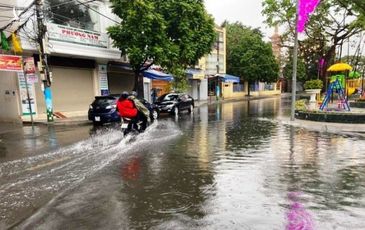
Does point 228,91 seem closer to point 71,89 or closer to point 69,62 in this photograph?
point 71,89

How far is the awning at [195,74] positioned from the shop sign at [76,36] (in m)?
16.2

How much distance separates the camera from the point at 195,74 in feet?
132

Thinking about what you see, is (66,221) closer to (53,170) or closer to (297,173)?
(53,170)

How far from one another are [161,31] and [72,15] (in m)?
5.87

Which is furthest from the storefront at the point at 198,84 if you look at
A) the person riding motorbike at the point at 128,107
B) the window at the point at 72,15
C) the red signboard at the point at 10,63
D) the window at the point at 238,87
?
the person riding motorbike at the point at 128,107

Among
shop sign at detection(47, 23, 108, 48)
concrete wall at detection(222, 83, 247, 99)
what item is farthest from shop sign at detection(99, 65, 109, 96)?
concrete wall at detection(222, 83, 247, 99)

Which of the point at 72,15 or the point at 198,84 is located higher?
the point at 72,15

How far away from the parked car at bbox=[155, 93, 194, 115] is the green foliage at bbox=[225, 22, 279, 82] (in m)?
26.6

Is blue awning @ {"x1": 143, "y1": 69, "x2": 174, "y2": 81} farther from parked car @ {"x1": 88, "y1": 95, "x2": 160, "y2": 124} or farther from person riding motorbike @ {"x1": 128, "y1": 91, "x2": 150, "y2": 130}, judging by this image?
person riding motorbike @ {"x1": 128, "y1": 91, "x2": 150, "y2": 130}

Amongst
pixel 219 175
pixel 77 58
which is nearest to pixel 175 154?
pixel 219 175

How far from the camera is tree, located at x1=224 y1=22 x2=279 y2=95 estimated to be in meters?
48.8

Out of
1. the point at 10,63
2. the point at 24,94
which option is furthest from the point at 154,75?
the point at 10,63

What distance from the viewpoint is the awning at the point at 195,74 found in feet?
128

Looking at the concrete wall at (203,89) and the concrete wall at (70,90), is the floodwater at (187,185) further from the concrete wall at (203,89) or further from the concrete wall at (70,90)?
the concrete wall at (203,89)
